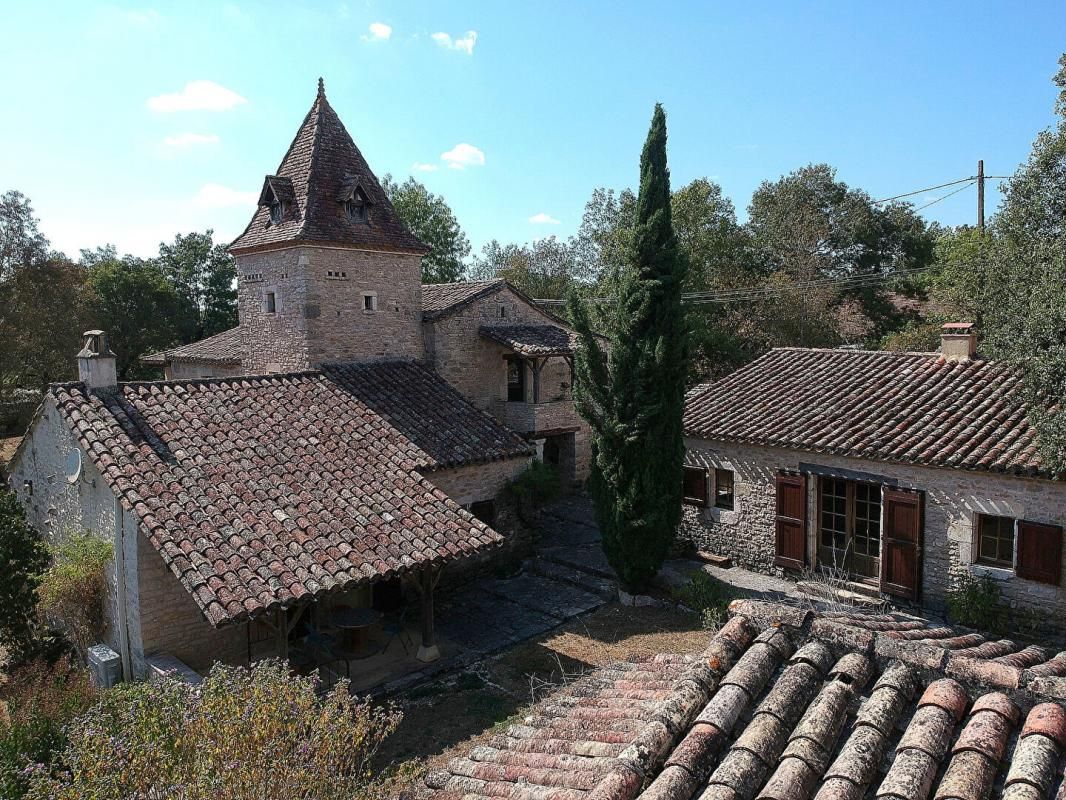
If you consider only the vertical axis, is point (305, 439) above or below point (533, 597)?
above

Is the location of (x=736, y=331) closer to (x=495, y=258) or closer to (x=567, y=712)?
(x=495, y=258)

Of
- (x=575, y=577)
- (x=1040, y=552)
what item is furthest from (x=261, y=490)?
(x=1040, y=552)

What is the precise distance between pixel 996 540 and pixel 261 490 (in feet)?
42.2

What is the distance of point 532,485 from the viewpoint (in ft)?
55.4

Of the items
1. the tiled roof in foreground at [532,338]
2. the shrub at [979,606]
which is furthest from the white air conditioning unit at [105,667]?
the shrub at [979,606]

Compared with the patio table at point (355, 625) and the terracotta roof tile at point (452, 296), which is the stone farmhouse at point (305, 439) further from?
the patio table at point (355, 625)

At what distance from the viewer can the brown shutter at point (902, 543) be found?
13570 mm

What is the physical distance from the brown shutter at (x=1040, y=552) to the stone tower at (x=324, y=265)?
1426 centimetres

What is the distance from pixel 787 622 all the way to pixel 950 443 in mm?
9520

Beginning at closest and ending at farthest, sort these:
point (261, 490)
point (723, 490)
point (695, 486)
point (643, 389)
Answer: point (261, 490) → point (643, 389) → point (723, 490) → point (695, 486)

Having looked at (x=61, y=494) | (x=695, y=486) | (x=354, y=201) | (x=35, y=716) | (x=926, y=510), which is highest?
(x=354, y=201)

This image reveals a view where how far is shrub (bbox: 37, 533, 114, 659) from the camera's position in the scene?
11.1 meters

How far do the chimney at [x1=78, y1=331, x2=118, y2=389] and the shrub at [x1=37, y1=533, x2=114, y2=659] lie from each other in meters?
2.73

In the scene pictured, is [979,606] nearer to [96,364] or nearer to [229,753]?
[229,753]
